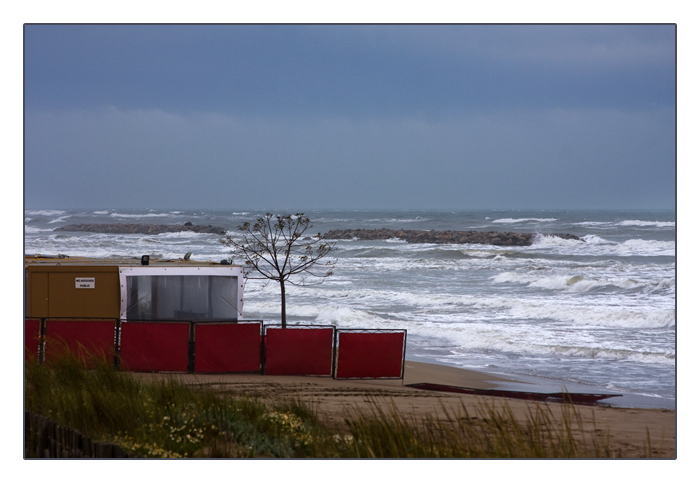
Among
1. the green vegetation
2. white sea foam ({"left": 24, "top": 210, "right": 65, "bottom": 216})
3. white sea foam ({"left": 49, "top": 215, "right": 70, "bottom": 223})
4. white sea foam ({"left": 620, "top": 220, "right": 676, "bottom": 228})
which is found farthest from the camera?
white sea foam ({"left": 49, "top": 215, "right": 70, "bottom": 223})

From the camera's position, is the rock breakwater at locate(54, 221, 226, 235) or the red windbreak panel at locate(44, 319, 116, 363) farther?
the rock breakwater at locate(54, 221, 226, 235)

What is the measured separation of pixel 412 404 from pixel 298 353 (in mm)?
2304

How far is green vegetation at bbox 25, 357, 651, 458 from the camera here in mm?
6164

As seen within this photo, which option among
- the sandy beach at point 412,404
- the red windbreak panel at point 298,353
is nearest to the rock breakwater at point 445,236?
the sandy beach at point 412,404

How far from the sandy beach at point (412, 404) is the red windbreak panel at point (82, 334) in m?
1.02

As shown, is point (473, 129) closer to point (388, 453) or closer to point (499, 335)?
point (499, 335)

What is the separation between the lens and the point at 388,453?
6246mm

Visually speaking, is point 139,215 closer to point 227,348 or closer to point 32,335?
point 32,335

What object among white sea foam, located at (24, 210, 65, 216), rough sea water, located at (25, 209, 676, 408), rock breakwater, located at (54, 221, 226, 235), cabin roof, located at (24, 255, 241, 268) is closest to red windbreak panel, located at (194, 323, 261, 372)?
cabin roof, located at (24, 255, 241, 268)

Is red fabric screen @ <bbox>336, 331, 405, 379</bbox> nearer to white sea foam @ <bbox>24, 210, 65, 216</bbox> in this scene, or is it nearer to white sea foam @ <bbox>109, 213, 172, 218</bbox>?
white sea foam @ <bbox>24, 210, 65, 216</bbox>

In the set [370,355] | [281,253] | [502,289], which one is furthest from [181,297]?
[281,253]

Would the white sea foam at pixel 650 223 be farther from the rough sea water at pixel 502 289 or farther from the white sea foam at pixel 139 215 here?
the white sea foam at pixel 139 215

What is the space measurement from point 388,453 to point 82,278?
657 centimetres

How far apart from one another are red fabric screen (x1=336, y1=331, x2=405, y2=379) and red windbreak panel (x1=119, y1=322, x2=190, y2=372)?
2343 mm
